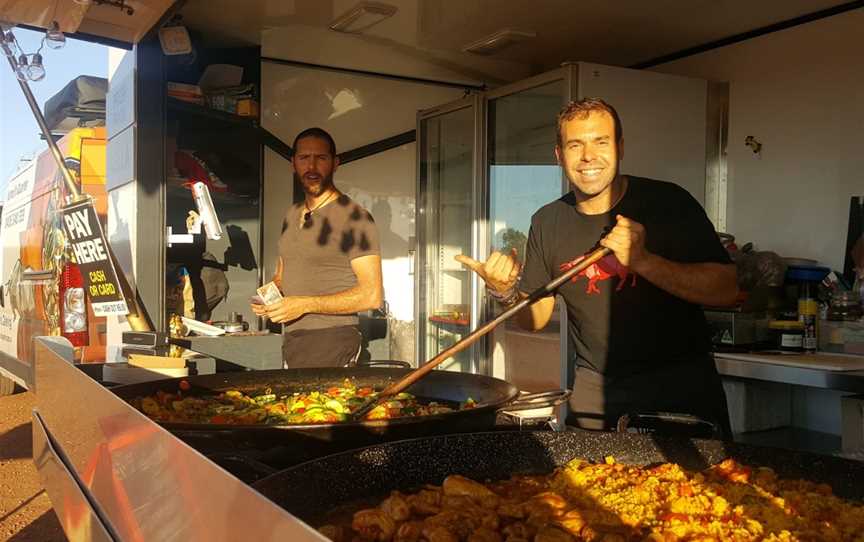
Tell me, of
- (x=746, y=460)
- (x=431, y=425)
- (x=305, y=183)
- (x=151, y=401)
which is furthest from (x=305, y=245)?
(x=746, y=460)

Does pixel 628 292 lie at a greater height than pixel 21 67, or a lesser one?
lesser

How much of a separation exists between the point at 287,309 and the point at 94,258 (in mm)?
1864

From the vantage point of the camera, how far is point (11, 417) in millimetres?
7668

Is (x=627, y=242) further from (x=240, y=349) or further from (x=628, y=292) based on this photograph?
(x=240, y=349)

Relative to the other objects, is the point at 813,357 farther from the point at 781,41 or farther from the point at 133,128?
the point at 133,128

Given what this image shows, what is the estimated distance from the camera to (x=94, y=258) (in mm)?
4625

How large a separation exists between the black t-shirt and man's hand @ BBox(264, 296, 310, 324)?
1.38m

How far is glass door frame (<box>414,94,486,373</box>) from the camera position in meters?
6.70

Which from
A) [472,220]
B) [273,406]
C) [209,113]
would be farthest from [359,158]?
[273,406]

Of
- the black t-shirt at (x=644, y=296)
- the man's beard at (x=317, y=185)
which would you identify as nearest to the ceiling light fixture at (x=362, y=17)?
the man's beard at (x=317, y=185)

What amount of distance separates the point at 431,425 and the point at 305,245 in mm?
2128

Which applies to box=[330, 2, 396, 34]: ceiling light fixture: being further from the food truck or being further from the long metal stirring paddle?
the long metal stirring paddle

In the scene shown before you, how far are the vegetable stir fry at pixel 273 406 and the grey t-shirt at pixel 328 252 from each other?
1.12 meters

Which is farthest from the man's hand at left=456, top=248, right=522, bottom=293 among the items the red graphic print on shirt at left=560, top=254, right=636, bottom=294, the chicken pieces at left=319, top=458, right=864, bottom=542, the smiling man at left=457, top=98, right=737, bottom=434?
the chicken pieces at left=319, top=458, right=864, bottom=542
